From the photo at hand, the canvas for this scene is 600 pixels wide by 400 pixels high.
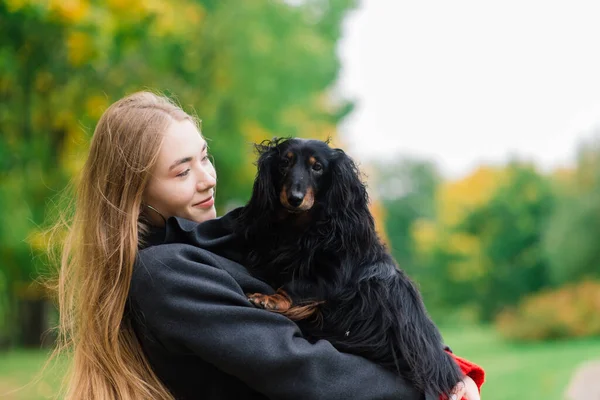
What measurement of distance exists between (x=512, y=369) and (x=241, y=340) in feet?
36.6

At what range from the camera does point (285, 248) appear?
2.48 metres

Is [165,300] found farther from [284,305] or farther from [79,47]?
[79,47]

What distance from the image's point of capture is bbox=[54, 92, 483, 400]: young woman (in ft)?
6.81

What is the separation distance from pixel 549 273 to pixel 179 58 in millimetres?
14704

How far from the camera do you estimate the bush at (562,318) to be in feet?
58.0

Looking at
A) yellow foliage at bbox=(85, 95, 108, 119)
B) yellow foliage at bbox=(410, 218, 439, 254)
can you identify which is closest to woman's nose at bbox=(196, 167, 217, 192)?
yellow foliage at bbox=(85, 95, 108, 119)

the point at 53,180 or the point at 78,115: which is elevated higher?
the point at 78,115

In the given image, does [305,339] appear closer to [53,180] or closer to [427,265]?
[53,180]

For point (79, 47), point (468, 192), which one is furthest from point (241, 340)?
point (468, 192)

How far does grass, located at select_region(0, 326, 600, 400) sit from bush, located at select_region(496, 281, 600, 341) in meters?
0.68

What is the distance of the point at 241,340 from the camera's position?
2.06 meters

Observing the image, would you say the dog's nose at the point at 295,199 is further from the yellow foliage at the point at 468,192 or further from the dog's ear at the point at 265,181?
the yellow foliage at the point at 468,192

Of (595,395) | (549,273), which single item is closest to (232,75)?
(595,395)

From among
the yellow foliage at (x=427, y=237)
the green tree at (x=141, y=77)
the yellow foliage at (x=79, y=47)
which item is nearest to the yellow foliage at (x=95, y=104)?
the green tree at (x=141, y=77)
